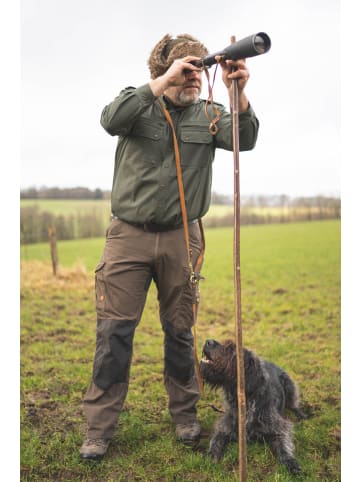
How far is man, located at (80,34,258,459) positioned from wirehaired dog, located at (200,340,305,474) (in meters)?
0.35

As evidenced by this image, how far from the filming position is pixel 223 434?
3469 millimetres

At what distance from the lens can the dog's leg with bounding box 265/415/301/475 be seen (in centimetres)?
327

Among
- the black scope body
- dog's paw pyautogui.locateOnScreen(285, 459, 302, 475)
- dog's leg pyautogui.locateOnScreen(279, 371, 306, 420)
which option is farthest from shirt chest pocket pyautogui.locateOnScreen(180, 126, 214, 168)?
dog's paw pyautogui.locateOnScreen(285, 459, 302, 475)

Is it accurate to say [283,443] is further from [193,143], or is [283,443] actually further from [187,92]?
[187,92]

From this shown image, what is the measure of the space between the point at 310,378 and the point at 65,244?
38.4 feet

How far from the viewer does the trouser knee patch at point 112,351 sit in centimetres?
330

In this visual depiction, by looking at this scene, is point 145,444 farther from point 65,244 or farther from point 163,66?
point 65,244

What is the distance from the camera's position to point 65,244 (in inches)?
612

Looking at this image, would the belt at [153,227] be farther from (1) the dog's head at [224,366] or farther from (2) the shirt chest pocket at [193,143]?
(1) the dog's head at [224,366]

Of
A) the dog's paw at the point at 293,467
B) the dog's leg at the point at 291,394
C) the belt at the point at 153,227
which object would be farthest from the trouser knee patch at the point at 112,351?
the dog's leg at the point at 291,394

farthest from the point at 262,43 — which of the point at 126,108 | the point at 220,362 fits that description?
the point at 220,362

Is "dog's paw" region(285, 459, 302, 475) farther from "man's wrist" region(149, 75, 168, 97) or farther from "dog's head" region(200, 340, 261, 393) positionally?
"man's wrist" region(149, 75, 168, 97)

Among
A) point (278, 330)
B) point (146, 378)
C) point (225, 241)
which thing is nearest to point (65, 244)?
point (225, 241)

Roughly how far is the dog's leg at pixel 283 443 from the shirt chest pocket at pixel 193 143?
1847 millimetres
